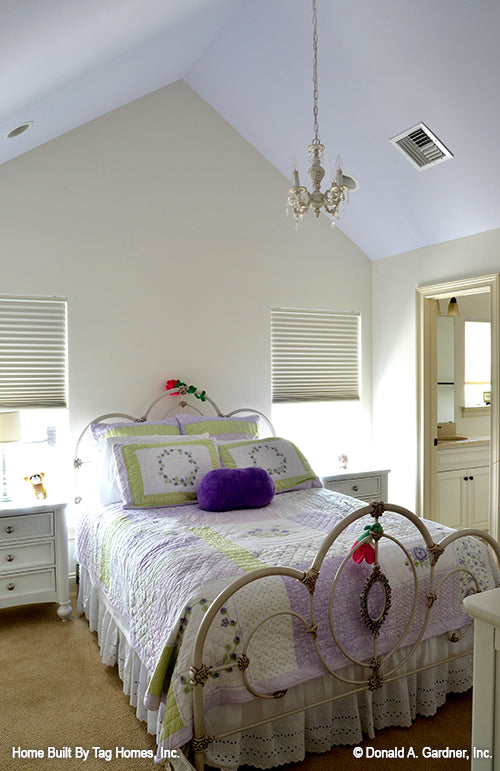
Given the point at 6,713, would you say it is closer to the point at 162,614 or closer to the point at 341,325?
the point at 162,614

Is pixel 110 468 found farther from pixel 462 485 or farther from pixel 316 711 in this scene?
pixel 462 485

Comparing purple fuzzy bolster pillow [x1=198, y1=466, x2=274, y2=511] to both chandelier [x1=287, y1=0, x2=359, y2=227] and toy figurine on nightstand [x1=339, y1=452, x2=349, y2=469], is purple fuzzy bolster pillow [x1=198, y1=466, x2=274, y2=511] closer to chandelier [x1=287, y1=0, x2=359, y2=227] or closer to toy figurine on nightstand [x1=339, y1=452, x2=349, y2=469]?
chandelier [x1=287, y1=0, x2=359, y2=227]

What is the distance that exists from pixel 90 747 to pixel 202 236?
3.19 meters

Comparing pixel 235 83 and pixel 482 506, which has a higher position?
pixel 235 83

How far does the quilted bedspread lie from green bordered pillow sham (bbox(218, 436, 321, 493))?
47 cm

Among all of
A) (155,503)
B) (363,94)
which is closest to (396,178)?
(363,94)

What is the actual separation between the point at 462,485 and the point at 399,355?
117cm

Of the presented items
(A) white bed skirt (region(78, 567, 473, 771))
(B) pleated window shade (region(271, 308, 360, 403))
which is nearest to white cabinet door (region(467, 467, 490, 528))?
(B) pleated window shade (region(271, 308, 360, 403))

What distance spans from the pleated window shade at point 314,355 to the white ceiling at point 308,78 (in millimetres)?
824

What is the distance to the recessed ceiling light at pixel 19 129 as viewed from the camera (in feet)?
9.66

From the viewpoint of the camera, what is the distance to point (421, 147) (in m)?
3.53

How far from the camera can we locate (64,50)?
2.29 m

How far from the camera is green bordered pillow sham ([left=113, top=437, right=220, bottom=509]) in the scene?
3.10m

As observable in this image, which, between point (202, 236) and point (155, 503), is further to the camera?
point (202, 236)
